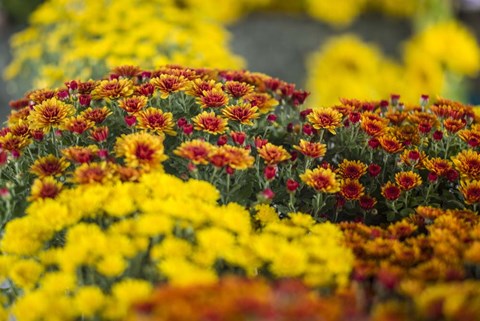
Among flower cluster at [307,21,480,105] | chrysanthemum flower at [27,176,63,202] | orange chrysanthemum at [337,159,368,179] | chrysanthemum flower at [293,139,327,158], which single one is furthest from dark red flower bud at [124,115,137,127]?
flower cluster at [307,21,480,105]

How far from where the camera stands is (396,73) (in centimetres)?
507

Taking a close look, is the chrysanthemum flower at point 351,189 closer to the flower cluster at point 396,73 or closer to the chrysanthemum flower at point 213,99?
the chrysanthemum flower at point 213,99

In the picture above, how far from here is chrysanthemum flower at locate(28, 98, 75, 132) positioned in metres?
1.56

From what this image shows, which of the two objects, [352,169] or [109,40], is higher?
[109,40]

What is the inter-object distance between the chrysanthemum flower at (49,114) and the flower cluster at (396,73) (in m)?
3.07

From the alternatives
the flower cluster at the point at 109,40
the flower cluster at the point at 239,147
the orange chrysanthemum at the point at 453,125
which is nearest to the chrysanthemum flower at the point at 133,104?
the flower cluster at the point at 239,147

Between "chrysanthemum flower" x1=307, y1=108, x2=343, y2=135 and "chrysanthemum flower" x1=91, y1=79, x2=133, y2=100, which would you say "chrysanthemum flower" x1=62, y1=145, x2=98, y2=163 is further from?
"chrysanthemum flower" x1=307, y1=108, x2=343, y2=135

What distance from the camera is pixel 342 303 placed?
1.09m

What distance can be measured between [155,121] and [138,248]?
0.39 metres

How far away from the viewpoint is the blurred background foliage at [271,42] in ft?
9.59

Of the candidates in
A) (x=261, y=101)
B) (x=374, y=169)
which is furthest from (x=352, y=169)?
(x=261, y=101)

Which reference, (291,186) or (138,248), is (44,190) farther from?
(291,186)

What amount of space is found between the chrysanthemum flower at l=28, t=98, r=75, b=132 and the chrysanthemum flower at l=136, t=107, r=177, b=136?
0.52 feet

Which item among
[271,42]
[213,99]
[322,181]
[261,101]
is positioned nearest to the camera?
[322,181]
